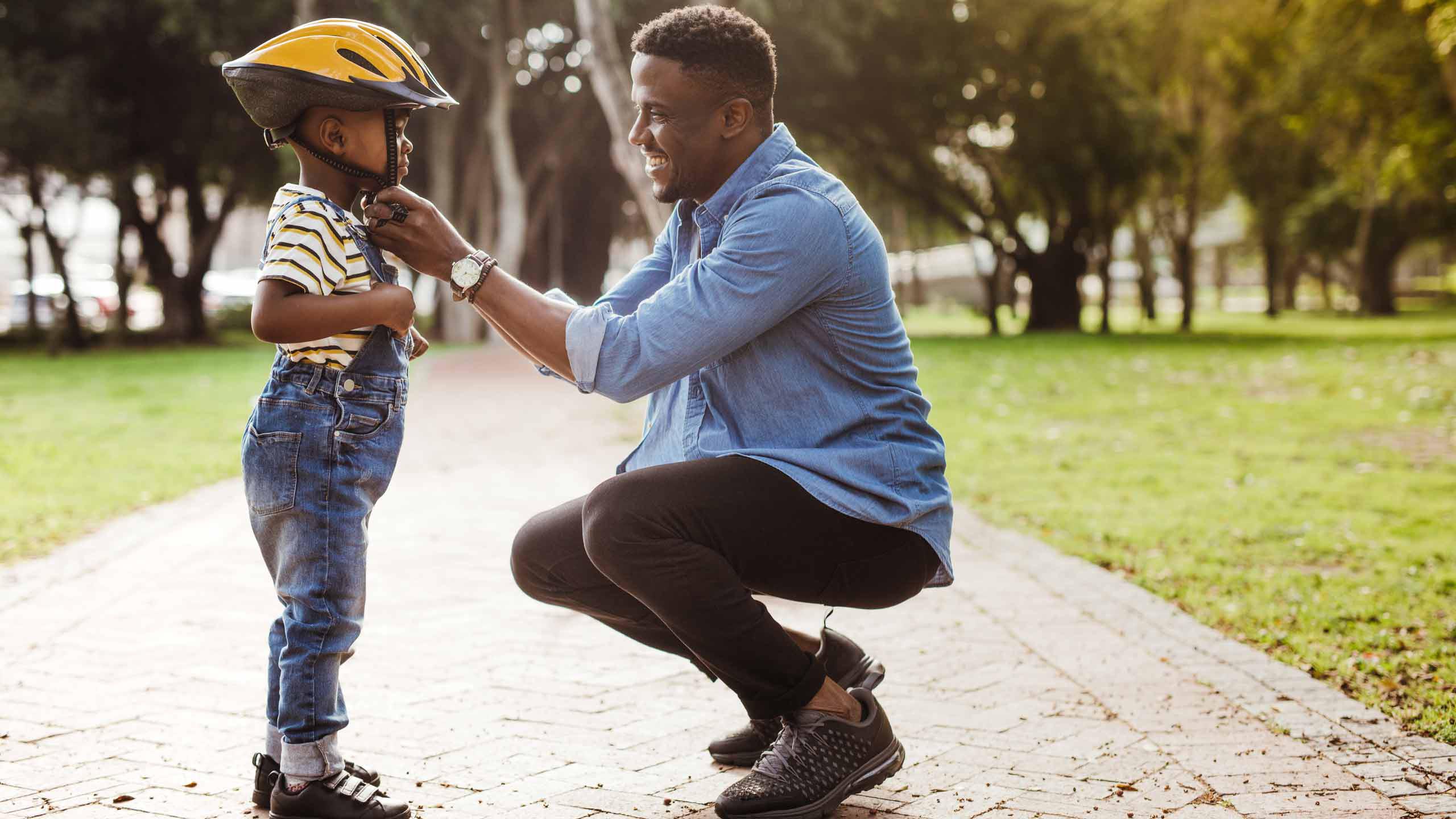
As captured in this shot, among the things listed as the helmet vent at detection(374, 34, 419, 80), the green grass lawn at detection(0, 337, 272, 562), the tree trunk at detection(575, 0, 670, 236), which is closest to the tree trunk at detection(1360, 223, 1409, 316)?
the green grass lawn at detection(0, 337, 272, 562)

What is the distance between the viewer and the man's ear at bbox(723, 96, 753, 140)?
2.92m

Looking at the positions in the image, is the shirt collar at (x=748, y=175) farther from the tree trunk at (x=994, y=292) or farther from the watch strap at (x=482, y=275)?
the tree trunk at (x=994, y=292)

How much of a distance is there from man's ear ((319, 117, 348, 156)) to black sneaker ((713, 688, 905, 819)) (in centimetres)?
164

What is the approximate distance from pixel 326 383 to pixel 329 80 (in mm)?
645

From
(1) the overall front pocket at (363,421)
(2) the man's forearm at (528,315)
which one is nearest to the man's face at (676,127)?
(2) the man's forearm at (528,315)

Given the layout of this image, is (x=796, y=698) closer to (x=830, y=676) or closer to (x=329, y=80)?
(x=830, y=676)

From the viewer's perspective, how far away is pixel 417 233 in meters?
2.75

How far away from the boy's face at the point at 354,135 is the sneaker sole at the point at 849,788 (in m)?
1.63

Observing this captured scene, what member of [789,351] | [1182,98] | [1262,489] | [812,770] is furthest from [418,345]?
[1182,98]

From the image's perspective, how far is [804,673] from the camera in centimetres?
295

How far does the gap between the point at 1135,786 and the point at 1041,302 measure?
2945cm

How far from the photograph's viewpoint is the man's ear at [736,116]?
115 inches

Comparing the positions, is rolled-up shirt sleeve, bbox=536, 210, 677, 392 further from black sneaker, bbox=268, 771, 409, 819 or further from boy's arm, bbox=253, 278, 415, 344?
black sneaker, bbox=268, 771, 409, 819

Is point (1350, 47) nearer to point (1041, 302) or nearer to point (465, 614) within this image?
point (1041, 302)
